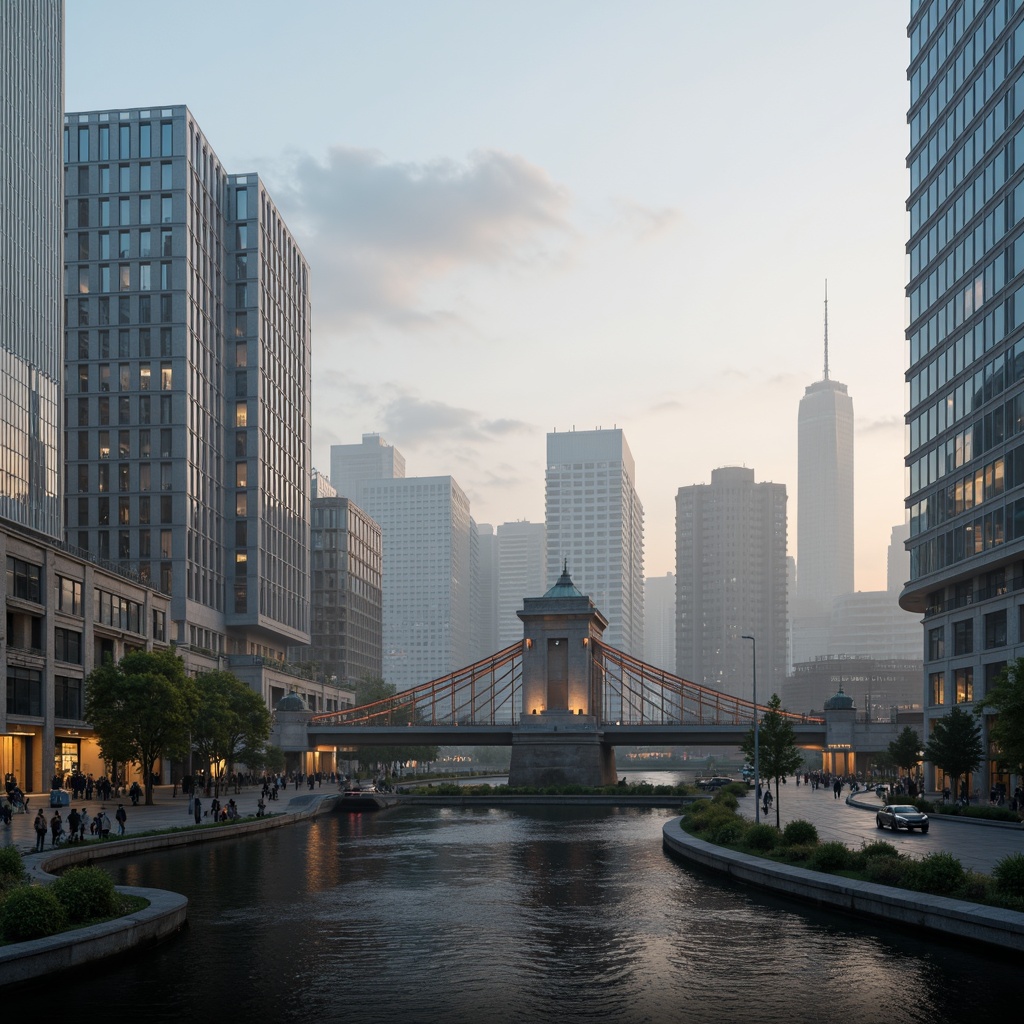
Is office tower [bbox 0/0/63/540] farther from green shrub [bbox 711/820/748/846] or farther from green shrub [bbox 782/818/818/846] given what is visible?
green shrub [bbox 782/818/818/846]

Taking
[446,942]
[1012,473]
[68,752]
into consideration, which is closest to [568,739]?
[68,752]

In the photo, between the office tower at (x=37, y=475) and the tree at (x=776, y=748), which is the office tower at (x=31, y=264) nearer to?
the office tower at (x=37, y=475)

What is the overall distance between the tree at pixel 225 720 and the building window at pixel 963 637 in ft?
169

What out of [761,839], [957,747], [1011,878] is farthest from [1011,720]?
[1011,878]

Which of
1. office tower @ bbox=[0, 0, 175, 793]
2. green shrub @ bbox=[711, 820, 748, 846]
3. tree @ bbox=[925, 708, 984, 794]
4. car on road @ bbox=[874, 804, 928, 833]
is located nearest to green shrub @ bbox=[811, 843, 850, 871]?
green shrub @ bbox=[711, 820, 748, 846]

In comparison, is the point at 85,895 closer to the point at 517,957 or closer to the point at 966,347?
the point at 517,957

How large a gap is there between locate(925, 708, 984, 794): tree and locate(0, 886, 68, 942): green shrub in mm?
61272

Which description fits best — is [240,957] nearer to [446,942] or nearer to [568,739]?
[446,942]

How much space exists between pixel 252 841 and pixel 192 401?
73.2 meters

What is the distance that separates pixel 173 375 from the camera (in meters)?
124

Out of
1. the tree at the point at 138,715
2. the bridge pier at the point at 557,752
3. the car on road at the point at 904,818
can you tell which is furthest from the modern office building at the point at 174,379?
the car on road at the point at 904,818

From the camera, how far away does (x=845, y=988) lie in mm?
25609

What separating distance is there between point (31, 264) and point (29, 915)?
74252 mm

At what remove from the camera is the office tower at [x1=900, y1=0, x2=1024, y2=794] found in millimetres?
77062
